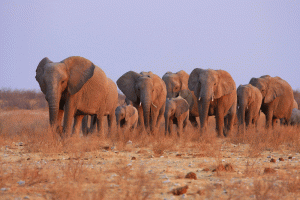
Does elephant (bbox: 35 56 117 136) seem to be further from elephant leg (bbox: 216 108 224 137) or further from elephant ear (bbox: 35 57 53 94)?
elephant leg (bbox: 216 108 224 137)

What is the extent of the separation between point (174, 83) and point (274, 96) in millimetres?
5892

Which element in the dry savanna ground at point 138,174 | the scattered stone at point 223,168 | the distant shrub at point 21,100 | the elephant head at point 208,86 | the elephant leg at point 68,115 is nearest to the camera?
the dry savanna ground at point 138,174

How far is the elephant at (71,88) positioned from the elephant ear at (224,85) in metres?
4.65

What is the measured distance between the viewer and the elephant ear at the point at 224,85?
14288 millimetres

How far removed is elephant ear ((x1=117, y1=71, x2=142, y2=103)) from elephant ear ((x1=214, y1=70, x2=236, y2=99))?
3.24 meters

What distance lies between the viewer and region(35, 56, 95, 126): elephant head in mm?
9555

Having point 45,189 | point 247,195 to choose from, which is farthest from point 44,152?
point 247,195

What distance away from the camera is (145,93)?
12.8 meters

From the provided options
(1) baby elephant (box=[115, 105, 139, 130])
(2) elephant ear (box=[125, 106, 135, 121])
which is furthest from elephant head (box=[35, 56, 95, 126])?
(2) elephant ear (box=[125, 106, 135, 121])

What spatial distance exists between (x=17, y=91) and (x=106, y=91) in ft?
122

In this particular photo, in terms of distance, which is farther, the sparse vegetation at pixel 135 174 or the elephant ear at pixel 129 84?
the elephant ear at pixel 129 84

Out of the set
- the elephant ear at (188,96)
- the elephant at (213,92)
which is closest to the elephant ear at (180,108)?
the elephant at (213,92)

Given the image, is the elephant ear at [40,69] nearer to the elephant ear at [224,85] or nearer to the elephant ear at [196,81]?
the elephant ear at [196,81]

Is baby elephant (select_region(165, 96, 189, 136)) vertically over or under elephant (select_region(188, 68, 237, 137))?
under
